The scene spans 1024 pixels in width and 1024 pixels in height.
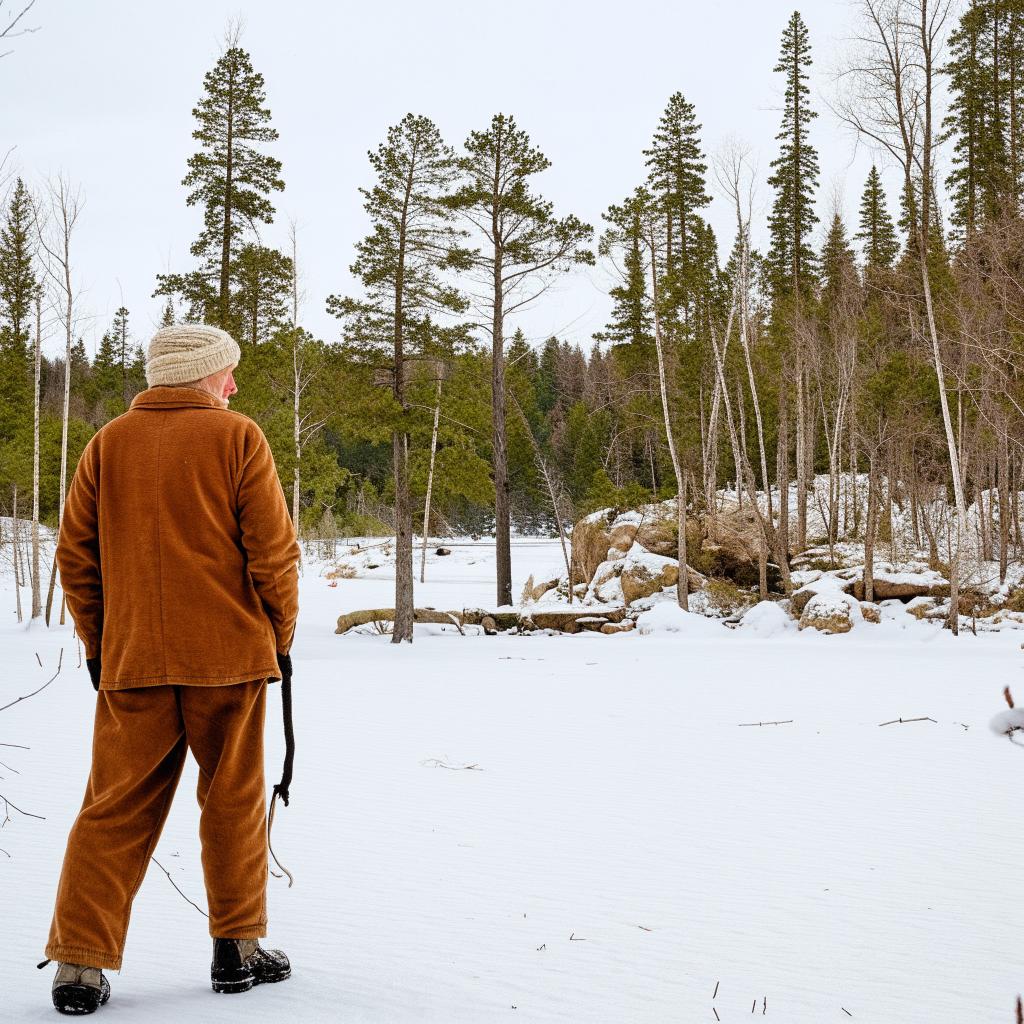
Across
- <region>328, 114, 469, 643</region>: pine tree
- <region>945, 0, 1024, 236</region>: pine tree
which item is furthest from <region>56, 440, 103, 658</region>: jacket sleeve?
<region>945, 0, 1024, 236</region>: pine tree

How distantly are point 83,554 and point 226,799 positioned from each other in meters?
0.91

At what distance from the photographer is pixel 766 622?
18.2m

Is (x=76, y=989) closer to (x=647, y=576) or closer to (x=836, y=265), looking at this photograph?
(x=647, y=576)

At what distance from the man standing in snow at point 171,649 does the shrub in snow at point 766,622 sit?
16.3 metres

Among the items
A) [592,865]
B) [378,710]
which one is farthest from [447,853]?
[378,710]

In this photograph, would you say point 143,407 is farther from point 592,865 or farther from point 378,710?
point 378,710

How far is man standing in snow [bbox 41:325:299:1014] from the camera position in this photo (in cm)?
257

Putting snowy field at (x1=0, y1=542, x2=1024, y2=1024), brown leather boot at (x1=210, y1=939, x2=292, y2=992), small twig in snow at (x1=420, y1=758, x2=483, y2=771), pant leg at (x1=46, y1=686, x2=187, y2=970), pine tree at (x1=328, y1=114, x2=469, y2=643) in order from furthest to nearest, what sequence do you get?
pine tree at (x1=328, y1=114, x2=469, y2=643) < small twig in snow at (x1=420, y1=758, x2=483, y2=771) < snowy field at (x1=0, y1=542, x2=1024, y2=1024) < brown leather boot at (x1=210, y1=939, x2=292, y2=992) < pant leg at (x1=46, y1=686, x2=187, y2=970)

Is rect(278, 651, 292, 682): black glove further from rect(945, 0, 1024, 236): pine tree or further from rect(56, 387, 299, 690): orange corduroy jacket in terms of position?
rect(945, 0, 1024, 236): pine tree

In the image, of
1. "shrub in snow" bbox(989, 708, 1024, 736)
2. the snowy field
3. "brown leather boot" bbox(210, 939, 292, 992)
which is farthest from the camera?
the snowy field

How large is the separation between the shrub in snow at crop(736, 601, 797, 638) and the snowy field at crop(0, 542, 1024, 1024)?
713 cm

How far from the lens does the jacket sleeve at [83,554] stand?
9.00 ft

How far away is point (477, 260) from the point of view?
1945 cm

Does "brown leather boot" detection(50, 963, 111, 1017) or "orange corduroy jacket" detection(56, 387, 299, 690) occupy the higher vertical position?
"orange corduroy jacket" detection(56, 387, 299, 690)
